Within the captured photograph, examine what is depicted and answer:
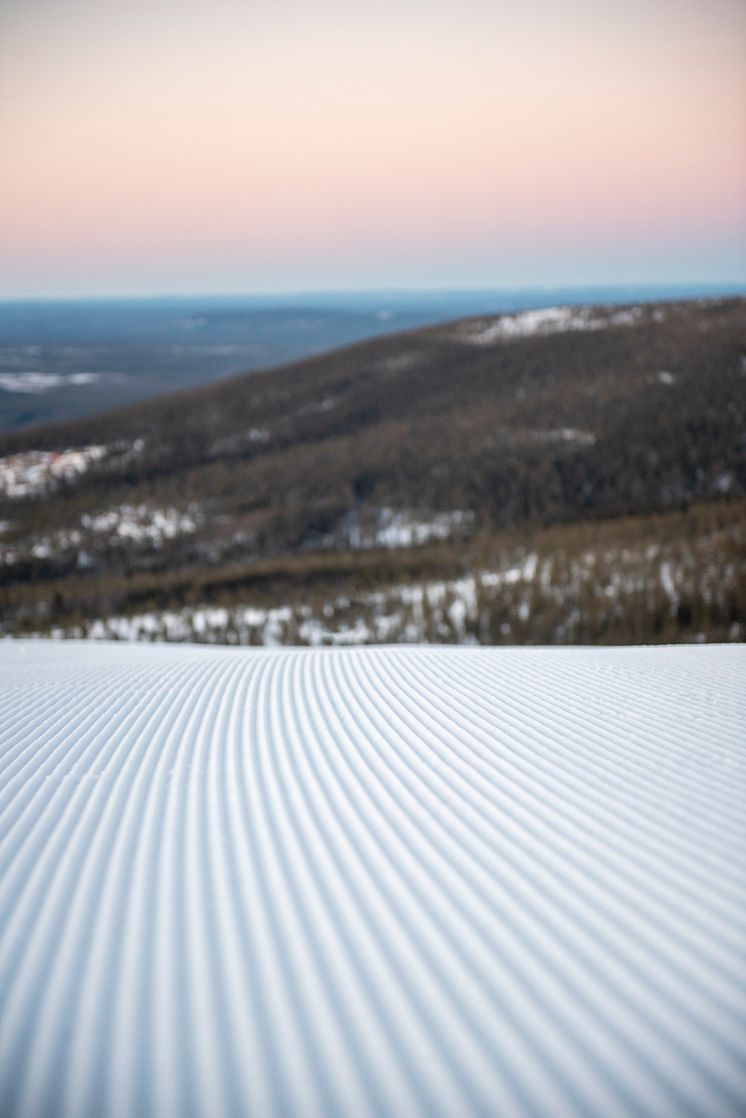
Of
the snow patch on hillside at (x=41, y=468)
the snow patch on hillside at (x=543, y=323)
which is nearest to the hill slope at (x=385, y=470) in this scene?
the snow patch on hillside at (x=41, y=468)

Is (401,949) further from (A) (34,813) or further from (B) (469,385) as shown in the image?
(B) (469,385)

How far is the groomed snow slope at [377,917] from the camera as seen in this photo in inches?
74.9

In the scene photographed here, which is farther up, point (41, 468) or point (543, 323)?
point (543, 323)

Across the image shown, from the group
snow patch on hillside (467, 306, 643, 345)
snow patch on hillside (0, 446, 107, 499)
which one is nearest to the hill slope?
snow patch on hillside (0, 446, 107, 499)

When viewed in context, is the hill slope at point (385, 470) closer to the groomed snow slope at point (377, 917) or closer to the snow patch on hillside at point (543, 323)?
the snow patch on hillside at point (543, 323)

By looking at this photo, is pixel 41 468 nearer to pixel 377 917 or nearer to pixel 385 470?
pixel 385 470

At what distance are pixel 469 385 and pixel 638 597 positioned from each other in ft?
94.6

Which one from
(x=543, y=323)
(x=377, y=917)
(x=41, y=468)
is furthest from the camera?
(x=543, y=323)

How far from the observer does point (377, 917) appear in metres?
2.54

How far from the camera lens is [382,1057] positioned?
1952 mm

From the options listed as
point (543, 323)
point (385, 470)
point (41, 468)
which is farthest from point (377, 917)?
point (543, 323)

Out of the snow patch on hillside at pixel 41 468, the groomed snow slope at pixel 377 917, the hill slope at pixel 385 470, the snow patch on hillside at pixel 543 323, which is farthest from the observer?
the snow patch on hillside at pixel 543 323

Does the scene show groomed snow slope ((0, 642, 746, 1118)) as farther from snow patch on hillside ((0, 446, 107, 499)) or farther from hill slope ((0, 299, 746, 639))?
snow patch on hillside ((0, 446, 107, 499))

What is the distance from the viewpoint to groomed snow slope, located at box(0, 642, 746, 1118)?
1.90 m
